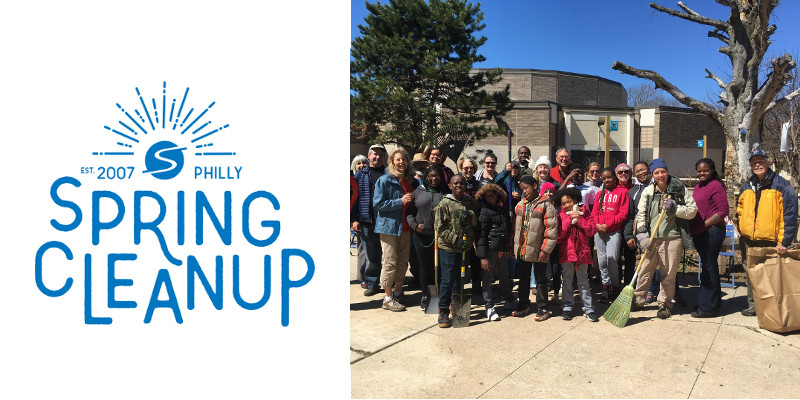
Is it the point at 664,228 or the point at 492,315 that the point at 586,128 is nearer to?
the point at 664,228

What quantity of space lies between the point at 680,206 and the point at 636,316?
1.20 metres

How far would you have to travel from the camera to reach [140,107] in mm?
2613

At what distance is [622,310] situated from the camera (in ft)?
16.8

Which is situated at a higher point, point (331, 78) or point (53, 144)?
point (331, 78)

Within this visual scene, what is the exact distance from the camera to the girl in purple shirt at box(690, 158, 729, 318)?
5.35 m

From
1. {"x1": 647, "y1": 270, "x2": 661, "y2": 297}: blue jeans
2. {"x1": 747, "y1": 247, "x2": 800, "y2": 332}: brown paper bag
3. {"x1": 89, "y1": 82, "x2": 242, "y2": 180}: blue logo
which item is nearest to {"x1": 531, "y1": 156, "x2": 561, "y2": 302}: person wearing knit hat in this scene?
{"x1": 647, "y1": 270, "x2": 661, "y2": 297}: blue jeans

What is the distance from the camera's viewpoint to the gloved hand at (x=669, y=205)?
5.25 meters

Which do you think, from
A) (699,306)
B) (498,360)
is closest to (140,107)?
(498,360)

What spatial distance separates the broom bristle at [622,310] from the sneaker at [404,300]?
6.76ft

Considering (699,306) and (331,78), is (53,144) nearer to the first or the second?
(331,78)

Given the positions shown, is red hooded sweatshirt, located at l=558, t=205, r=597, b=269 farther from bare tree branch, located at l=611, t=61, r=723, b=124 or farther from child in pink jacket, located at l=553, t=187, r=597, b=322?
bare tree branch, located at l=611, t=61, r=723, b=124

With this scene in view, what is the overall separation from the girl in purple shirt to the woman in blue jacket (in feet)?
9.74

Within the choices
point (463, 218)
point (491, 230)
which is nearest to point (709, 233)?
point (491, 230)

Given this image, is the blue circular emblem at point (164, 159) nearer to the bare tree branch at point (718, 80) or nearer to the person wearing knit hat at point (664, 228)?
the person wearing knit hat at point (664, 228)
